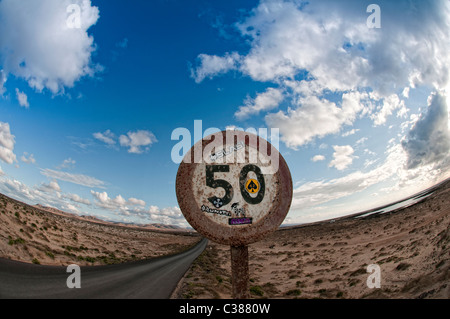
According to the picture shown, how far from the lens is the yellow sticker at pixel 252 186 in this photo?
271cm

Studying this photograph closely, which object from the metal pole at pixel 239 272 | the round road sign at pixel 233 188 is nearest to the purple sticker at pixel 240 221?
the round road sign at pixel 233 188

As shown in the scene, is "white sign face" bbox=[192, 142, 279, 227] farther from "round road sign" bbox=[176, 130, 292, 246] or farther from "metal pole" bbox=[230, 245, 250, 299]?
"metal pole" bbox=[230, 245, 250, 299]

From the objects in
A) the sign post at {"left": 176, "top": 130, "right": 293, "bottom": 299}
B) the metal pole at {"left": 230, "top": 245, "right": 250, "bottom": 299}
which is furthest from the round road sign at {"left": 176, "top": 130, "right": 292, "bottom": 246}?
the metal pole at {"left": 230, "top": 245, "right": 250, "bottom": 299}

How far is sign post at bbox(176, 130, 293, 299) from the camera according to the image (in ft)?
8.52

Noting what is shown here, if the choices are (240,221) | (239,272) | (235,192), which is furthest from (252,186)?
(239,272)

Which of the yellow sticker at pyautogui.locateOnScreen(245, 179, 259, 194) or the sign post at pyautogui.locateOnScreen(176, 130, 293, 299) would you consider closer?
the sign post at pyautogui.locateOnScreen(176, 130, 293, 299)

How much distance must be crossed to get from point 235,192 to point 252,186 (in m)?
0.25

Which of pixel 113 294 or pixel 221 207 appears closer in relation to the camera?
pixel 221 207

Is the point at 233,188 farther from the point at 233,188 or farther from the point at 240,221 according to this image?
the point at 240,221

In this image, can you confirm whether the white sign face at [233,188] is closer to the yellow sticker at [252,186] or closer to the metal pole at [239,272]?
the yellow sticker at [252,186]
